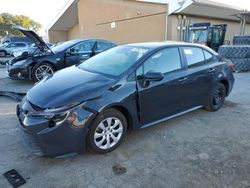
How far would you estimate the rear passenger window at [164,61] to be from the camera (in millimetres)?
3375

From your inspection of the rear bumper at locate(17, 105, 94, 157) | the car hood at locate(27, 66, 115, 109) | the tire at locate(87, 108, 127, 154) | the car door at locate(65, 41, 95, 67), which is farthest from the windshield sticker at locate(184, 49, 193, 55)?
the car door at locate(65, 41, 95, 67)

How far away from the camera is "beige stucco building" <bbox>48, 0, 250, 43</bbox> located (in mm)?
15055

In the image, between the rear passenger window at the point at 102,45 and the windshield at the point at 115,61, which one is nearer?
the windshield at the point at 115,61

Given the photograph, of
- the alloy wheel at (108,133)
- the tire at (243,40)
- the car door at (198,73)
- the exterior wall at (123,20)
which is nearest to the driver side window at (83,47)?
the car door at (198,73)

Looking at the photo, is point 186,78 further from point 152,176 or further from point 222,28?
point 222,28

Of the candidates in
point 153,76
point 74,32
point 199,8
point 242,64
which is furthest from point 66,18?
point 153,76

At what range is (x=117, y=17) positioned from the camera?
19078mm

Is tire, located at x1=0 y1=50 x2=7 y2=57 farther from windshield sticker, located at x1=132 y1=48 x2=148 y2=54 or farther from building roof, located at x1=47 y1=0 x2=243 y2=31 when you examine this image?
windshield sticker, located at x1=132 y1=48 x2=148 y2=54

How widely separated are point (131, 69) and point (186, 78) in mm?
1112

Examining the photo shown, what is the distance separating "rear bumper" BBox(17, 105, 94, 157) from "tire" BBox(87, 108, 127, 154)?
12 centimetres

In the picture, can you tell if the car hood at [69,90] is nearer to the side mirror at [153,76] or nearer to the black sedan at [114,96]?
the black sedan at [114,96]

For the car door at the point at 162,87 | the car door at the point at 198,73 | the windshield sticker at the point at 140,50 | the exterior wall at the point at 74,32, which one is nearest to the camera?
the car door at the point at 162,87

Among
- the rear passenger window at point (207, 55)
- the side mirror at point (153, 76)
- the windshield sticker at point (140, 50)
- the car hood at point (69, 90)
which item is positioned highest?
the windshield sticker at point (140, 50)

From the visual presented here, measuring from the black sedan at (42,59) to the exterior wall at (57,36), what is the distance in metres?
23.6
